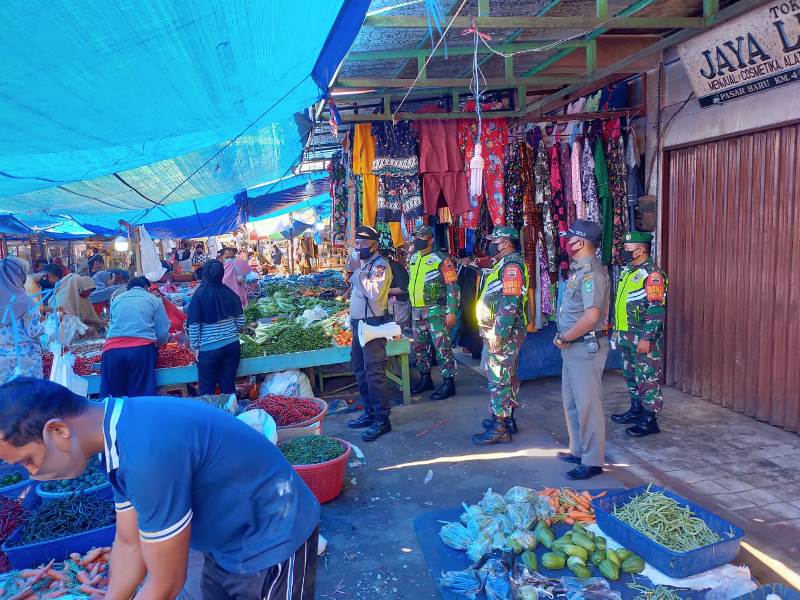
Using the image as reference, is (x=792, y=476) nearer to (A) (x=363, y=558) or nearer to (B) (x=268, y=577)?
(A) (x=363, y=558)

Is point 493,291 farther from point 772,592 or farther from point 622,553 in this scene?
point 772,592

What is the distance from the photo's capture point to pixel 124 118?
3254 millimetres

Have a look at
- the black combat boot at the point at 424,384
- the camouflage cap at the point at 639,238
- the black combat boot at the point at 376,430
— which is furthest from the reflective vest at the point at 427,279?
the camouflage cap at the point at 639,238

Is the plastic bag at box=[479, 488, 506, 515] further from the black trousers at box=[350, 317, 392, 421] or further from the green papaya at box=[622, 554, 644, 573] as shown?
the black trousers at box=[350, 317, 392, 421]

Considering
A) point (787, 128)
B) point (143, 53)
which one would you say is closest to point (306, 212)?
point (787, 128)

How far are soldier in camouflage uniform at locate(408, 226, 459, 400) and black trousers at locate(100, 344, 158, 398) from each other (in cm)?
320

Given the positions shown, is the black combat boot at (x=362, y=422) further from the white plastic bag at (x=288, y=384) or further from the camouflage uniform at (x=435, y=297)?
the camouflage uniform at (x=435, y=297)

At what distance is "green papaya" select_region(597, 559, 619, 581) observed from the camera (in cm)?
325

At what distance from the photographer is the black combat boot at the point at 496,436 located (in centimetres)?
566

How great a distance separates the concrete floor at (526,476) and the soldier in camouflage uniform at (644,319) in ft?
1.17

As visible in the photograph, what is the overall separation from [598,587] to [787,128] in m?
4.45

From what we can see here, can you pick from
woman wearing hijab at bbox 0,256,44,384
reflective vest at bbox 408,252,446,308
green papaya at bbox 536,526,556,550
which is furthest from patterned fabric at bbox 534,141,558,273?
woman wearing hijab at bbox 0,256,44,384

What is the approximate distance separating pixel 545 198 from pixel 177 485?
6046 mm

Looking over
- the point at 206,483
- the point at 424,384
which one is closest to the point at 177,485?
the point at 206,483
